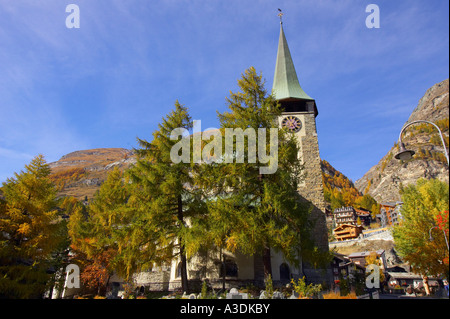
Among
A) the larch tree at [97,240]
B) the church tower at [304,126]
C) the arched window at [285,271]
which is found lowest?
the arched window at [285,271]

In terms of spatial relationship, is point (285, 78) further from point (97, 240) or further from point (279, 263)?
point (97, 240)

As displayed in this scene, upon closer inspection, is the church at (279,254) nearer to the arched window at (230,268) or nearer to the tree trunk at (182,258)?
the arched window at (230,268)

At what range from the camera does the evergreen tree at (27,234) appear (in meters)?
13.5

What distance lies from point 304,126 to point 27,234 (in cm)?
2477

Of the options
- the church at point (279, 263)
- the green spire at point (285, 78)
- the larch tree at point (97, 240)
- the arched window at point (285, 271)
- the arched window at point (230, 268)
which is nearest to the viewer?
the church at point (279, 263)

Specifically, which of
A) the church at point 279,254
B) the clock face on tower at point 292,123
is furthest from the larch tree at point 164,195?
the clock face on tower at point 292,123

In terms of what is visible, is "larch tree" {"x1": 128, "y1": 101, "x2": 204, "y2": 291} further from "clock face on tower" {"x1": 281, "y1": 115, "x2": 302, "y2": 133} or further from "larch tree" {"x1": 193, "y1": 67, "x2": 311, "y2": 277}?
"clock face on tower" {"x1": 281, "y1": 115, "x2": 302, "y2": 133}

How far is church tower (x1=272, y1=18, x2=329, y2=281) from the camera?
24219 millimetres

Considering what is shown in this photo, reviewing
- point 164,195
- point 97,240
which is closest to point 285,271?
point 164,195

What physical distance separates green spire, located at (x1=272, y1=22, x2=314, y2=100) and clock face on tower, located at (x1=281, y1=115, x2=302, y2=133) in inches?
94.4

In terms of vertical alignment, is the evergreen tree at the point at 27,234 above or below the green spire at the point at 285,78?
below
